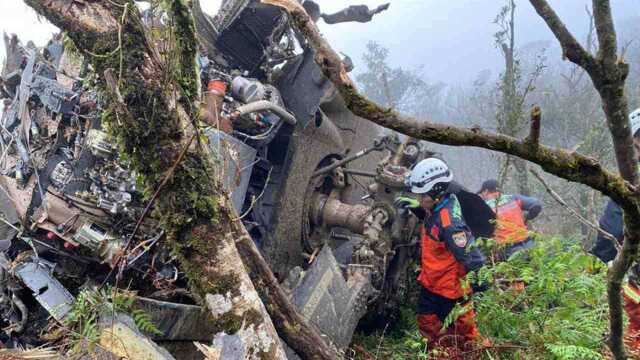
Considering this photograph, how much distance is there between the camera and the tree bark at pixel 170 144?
2.32 meters

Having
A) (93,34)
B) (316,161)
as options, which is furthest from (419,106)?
(93,34)

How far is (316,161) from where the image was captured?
17.3 feet

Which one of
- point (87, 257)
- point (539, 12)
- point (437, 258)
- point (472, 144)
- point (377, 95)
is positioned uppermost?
point (377, 95)

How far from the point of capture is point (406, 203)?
4.62m

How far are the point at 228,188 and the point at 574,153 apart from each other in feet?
7.63

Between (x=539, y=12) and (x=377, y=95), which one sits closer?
(x=539, y=12)

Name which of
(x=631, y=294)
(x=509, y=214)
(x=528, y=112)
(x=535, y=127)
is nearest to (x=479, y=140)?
(x=535, y=127)

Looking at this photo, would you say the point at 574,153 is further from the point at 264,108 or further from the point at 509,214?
the point at 509,214

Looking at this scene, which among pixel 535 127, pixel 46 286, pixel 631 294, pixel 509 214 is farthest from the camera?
pixel 509 214

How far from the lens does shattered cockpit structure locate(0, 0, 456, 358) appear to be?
11.6 ft

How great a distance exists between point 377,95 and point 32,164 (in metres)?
27.7

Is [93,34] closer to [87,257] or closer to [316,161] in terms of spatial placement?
[87,257]

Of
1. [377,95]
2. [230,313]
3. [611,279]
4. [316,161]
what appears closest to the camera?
[611,279]

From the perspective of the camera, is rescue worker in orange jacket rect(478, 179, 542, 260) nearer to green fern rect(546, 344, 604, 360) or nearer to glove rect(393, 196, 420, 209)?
glove rect(393, 196, 420, 209)
